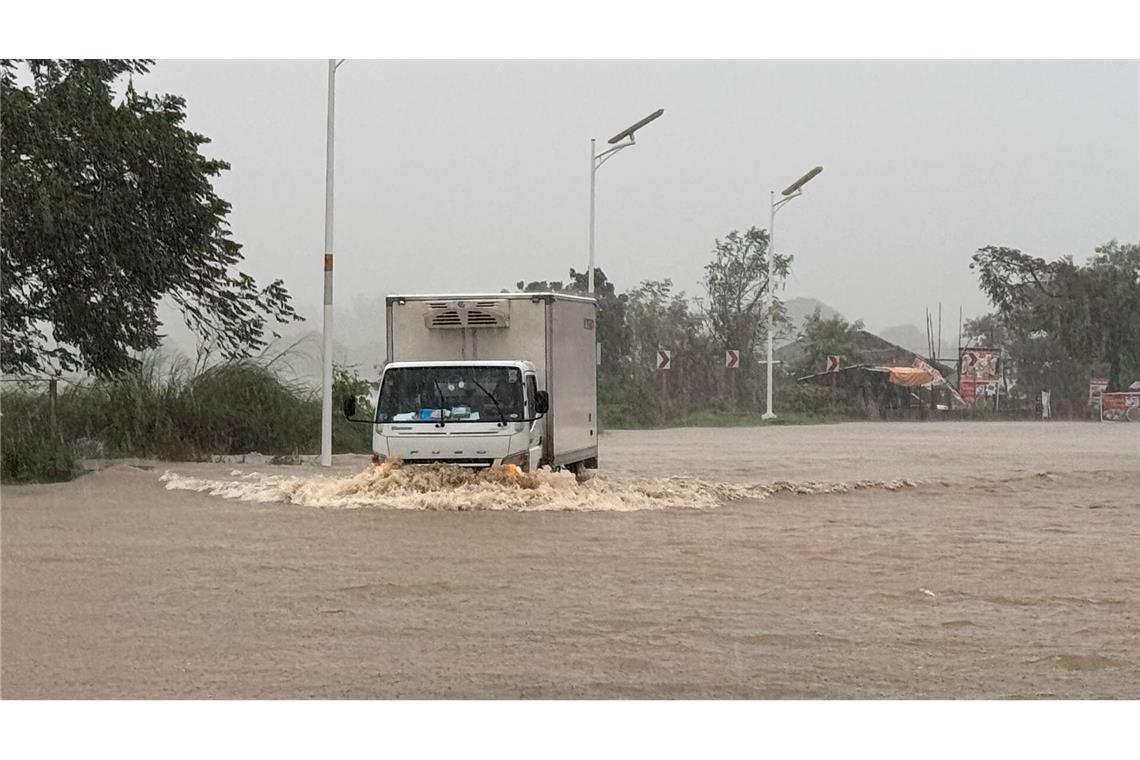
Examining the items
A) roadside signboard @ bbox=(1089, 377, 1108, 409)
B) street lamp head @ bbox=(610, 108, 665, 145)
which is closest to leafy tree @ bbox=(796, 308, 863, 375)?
roadside signboard @ bbox=(1089, 377, 1108, 409)

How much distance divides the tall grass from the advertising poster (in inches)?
1275

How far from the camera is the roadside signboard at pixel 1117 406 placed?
166 ft

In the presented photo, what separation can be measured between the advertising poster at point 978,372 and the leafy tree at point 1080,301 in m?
1.75

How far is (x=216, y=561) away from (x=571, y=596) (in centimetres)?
396

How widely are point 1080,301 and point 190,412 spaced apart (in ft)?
120

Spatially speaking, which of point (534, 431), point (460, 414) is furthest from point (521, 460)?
point (460, 414)

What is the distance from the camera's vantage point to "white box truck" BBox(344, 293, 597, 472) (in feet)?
63.0

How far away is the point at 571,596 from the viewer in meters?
12.7

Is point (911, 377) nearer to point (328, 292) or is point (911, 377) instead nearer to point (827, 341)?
point (827, 341)

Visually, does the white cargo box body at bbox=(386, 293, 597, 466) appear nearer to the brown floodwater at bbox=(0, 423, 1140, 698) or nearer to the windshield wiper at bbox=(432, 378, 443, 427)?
the windshield wiper at bbox=(432, 378, 443, 427)

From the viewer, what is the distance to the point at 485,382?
64.3 ft

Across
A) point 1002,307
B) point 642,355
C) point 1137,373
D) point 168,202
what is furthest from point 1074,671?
point 1002,307

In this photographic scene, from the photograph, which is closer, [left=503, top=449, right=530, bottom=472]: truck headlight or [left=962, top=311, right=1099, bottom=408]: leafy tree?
[left=503, top=449, right=530, bottom=472]: truck headlight

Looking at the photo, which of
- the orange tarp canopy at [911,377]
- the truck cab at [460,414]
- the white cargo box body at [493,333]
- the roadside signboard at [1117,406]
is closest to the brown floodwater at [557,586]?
the truck cab at [460,414]
